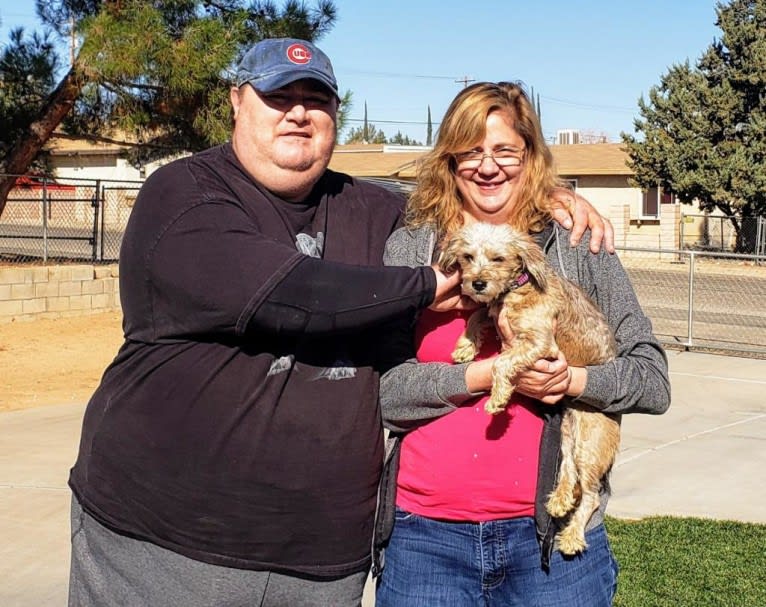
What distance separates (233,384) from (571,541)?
1063 millimetres

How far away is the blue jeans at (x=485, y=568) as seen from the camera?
285 cm

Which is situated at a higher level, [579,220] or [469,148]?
[469,148]

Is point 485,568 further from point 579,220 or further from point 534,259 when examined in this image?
point 579,220

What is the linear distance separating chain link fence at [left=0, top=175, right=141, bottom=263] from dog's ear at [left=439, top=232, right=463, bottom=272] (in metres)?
13.6

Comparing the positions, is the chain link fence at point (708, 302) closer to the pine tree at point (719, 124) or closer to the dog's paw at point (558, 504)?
the pine tree at point (719, 124)

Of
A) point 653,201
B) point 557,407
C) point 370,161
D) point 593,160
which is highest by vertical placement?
point 370,161

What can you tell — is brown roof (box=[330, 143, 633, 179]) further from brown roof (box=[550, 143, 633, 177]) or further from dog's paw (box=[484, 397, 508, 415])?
dog's paw (box=[484, 397, 508, 415])

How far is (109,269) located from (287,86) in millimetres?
13453

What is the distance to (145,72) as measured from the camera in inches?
502

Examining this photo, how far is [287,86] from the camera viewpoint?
272cm

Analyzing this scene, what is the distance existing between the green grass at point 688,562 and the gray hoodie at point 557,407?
8.13ft

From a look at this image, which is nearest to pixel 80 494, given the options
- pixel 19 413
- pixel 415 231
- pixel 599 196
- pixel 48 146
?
pixel 415 231

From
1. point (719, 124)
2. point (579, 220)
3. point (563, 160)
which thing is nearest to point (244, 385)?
point (579, 220)

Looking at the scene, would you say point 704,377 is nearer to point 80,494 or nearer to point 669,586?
point 669,586
